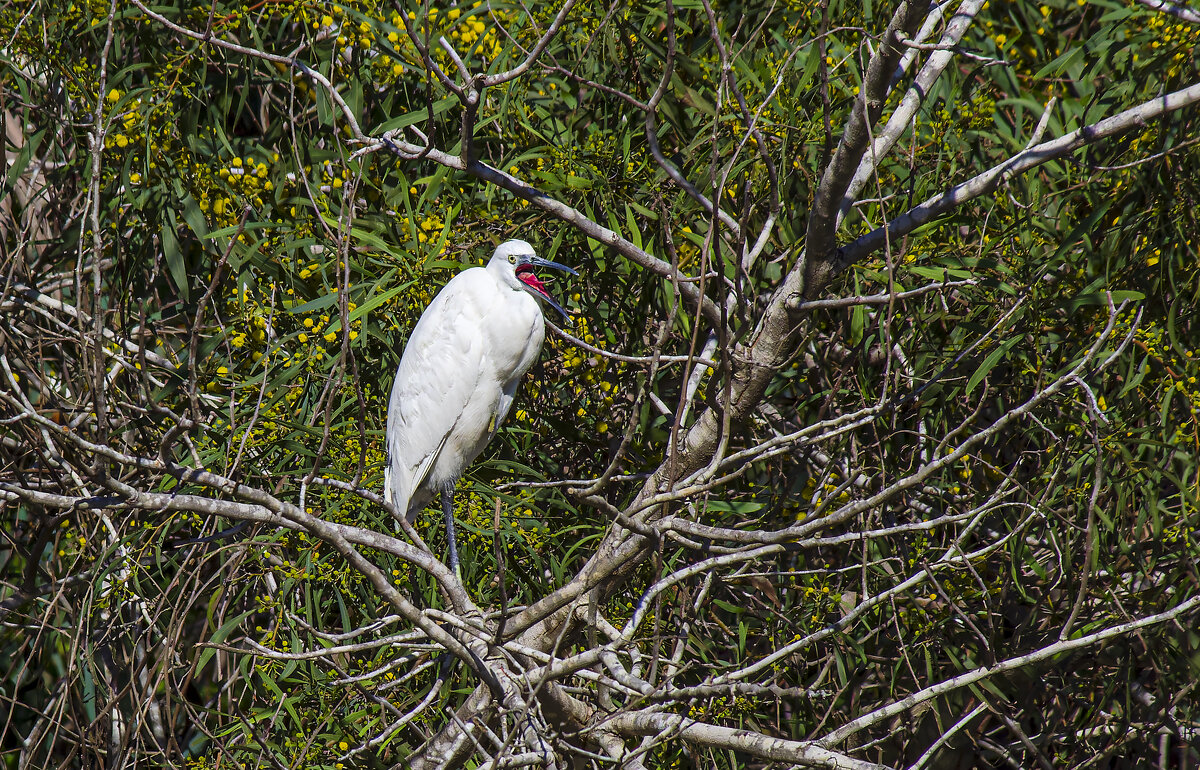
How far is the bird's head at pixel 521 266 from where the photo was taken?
76.8 inches

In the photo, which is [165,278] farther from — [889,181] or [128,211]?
[889,181]

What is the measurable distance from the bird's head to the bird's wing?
61 millimetres

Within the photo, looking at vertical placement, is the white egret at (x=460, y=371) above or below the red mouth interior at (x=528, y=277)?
below

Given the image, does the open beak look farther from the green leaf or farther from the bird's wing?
the green leaf

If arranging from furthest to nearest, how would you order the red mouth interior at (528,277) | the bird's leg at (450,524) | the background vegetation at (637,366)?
the red mouth interior at (528,277), the bird's leg at (450,524), the background vegetation at (637,366)

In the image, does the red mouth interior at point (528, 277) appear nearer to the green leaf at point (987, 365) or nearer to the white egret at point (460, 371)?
the white egret at point (460, 371)

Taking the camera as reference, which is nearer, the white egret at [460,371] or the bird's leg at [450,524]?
the bird's leg at [450,524]

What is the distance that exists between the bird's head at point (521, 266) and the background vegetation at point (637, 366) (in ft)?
0.26

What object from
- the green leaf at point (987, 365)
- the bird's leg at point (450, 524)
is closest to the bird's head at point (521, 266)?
the bird's leg at point (450, 524)

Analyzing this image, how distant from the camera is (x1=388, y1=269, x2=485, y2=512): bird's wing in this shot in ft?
6.74

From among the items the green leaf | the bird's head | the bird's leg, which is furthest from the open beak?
the green leaf

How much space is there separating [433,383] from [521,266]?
0.34m

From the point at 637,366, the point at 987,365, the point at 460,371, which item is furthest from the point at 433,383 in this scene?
the point at 987,365

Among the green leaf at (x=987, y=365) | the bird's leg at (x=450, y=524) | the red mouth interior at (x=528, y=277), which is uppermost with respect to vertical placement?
the red mouth interior at (x=528, y=277)
